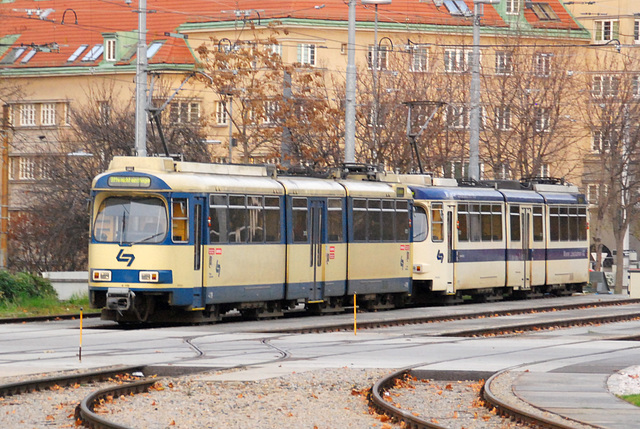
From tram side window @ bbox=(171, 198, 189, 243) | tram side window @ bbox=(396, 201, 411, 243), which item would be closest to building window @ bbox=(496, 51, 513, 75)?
tram side window @ bbox=(396, 201, 411, 243)

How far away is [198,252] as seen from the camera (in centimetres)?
2688

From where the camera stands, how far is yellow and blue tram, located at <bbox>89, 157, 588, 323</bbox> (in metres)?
26.6

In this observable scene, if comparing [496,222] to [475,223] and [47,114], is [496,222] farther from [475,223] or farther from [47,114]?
[47,114]

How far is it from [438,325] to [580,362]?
9.23 metres

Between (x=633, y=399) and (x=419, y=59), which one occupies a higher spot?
(x=419, y=59)

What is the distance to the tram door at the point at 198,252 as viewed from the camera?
26.8 meters

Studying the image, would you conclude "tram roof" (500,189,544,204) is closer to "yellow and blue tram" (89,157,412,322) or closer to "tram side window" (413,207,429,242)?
"tram side window" (413,207,429,242)

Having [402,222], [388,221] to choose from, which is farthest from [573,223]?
[388,221]

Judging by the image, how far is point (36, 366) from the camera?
61.5ft

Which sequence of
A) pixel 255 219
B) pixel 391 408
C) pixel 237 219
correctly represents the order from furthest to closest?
1. pixel 255 219
2. pixel 237 219
3. pixel 391 408

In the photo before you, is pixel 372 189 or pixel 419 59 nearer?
pixel 372 189

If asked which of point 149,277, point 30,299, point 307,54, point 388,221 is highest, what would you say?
point 307,54

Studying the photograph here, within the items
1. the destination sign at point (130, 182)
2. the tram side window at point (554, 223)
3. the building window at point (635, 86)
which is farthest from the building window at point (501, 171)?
the destination sign at point (130, 182)

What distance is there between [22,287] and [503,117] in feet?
93.4
